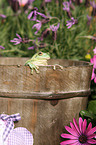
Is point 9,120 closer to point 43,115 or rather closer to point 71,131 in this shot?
point 43,115

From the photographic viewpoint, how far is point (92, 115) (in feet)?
3.31

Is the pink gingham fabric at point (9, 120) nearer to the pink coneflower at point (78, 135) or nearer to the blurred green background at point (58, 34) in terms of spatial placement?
the pink coneflower at point (78, 135)

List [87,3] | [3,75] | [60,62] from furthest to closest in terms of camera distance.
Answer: [87,3] < [60,62] < [3,75]

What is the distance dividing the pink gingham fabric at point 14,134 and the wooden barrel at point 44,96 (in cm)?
3

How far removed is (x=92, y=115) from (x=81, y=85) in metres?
0.17

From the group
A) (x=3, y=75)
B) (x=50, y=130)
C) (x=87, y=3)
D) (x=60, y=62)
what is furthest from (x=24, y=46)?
(x=50, y=130)

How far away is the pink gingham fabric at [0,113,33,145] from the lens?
94 centimetres

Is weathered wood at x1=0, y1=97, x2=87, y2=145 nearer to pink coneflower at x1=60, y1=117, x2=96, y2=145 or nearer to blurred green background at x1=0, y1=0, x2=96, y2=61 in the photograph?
pink coneflower at x1=60, y1=117, x2=96, y2=145

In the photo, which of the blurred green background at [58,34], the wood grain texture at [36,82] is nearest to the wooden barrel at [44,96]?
the wood grain texture at [36,82]

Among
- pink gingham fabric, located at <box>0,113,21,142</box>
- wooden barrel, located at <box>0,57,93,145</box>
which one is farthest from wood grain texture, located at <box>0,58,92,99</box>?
pink gingham fabric, located at <box>0,113,21,142</box>

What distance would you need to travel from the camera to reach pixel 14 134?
952 millimetres

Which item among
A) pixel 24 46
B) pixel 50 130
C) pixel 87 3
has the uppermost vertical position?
pixel 87 3

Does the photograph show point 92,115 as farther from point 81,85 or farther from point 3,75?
point 3,75

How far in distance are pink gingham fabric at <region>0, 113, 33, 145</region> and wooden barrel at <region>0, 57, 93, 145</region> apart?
1.1 inches
